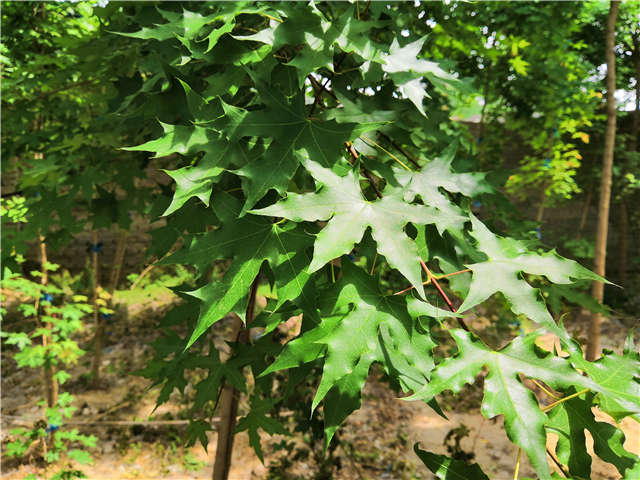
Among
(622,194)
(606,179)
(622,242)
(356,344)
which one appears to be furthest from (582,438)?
(622,242)

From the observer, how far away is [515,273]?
653 millimetres

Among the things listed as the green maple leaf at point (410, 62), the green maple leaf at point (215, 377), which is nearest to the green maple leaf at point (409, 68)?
the green maple leaf at point (410, 62)

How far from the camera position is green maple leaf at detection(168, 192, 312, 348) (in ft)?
2.21

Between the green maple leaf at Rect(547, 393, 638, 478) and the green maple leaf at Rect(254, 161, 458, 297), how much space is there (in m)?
0.32

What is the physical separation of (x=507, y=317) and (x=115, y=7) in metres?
3.70

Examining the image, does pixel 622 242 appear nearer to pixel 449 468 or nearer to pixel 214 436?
pixel 214 436

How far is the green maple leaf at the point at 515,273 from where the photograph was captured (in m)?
0.60

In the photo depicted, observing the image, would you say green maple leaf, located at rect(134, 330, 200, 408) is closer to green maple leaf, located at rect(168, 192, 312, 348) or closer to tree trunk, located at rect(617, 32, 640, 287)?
green maple leaf, located at rect(168, 192, 312, 348)

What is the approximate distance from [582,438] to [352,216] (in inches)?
18.7

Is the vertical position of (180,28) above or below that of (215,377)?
above

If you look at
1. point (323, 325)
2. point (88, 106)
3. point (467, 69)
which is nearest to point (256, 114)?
point (323, 325)

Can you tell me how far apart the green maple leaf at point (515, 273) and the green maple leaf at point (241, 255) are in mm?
261

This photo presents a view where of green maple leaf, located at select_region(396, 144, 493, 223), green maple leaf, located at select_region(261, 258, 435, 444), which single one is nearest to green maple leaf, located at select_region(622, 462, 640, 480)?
green maple leaf, located at select_region(261, 258, 435, 444)

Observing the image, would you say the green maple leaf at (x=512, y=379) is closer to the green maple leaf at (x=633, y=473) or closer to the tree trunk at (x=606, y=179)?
the green maple leaf at (x=633, y=473)
